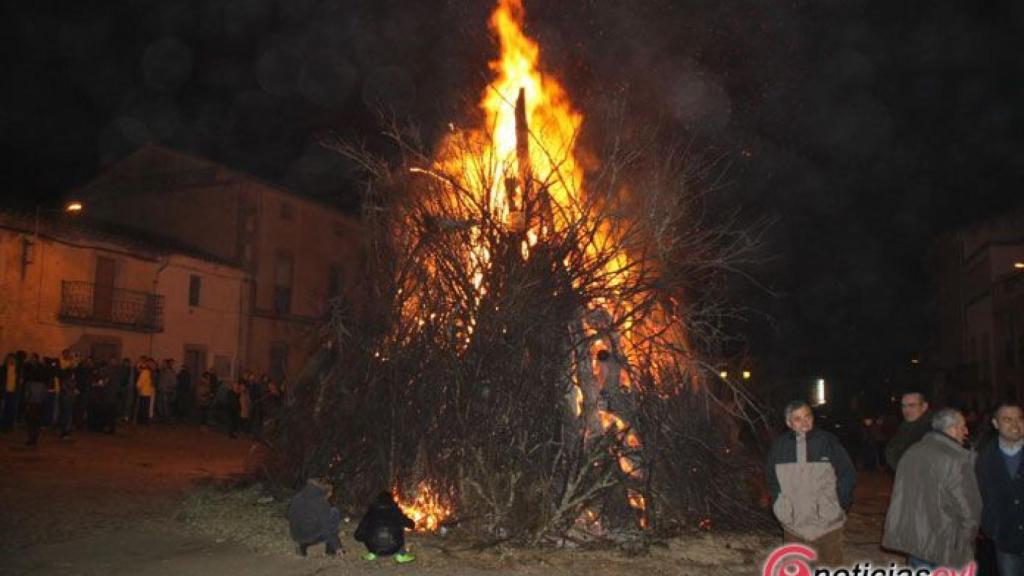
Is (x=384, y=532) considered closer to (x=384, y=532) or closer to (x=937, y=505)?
(x=384, y=532)

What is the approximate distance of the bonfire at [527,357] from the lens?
8461 mm

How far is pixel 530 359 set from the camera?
28.9 feet

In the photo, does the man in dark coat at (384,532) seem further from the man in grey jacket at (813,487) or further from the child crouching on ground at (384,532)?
the man in grey jacket at (813,487)

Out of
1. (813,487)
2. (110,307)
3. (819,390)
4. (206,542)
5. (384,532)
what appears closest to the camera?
(813,487)

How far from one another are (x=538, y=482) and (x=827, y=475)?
11.0 feet

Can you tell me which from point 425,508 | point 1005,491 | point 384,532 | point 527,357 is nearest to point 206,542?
point 384,532

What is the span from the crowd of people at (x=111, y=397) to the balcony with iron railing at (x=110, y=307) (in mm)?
3853

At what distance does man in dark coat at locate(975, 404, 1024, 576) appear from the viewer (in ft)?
17.9

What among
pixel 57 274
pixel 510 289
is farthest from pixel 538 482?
pixel 57 274

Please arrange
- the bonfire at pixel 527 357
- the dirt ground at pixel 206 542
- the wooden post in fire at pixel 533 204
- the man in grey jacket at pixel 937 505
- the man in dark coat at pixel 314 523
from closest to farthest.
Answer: the man in grey jacket at pixel 937 505 < the dirt ground at pixel 206 542 < the man in dark coat at pixel 314 523 < the bonfire at pixel 527 357 < the wooden post in fire at pixel 533 204

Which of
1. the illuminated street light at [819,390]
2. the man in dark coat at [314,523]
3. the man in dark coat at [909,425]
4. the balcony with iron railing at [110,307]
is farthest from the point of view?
the illuminated street light at [819,390]

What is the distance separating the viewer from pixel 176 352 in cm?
2797

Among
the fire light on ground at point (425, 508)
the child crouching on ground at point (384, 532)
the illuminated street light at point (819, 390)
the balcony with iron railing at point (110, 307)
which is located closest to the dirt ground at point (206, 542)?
the child crouching on ground at point (384, 532)

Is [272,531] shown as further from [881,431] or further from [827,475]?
[881,431]
